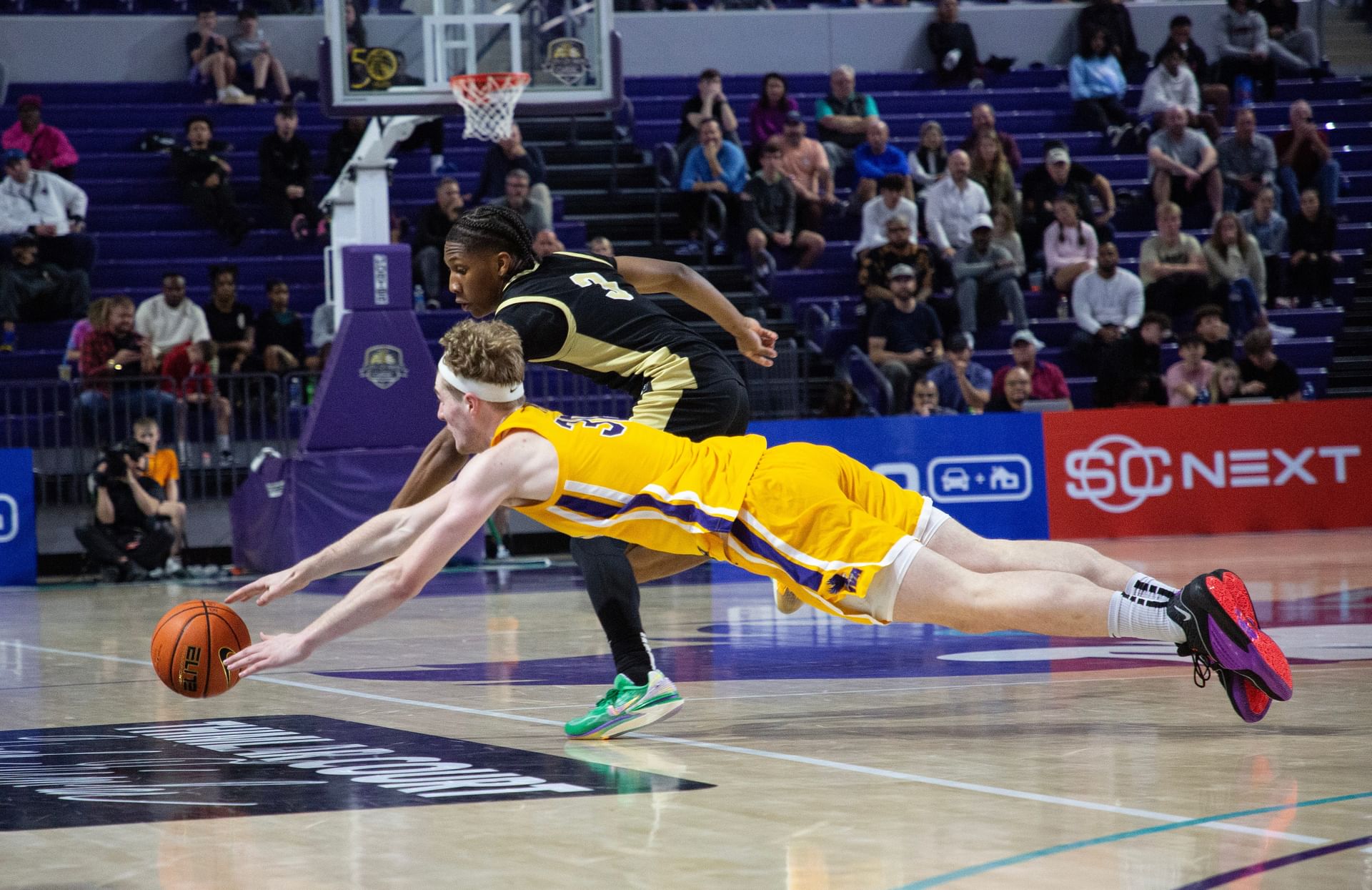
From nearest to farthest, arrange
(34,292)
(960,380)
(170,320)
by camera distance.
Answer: (170,320)
(960,380)
(34,292)

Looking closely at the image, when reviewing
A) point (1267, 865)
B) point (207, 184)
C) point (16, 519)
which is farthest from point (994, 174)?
point (1267, 865)

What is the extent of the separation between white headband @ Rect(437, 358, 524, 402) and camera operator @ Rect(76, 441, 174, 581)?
33.8 ft

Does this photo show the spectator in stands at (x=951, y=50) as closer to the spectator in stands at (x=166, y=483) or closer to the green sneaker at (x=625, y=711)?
the spectator in stands at (x=166, y=483)

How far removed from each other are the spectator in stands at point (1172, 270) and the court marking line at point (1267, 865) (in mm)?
15436

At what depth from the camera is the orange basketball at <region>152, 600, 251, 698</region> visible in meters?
5.30

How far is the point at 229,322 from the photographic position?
17.0 m

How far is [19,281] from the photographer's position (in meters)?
17.1

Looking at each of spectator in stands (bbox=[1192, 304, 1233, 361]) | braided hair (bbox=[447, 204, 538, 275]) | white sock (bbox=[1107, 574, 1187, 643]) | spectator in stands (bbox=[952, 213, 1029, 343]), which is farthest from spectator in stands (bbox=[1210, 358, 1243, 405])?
white sock (bbox=[1107, 574, 1187, 643])

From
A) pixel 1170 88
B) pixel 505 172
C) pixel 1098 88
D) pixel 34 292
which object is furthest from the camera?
pixel 1098 88

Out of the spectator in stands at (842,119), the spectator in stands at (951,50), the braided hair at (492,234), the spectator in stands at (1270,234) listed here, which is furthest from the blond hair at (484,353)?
the spectator in stands at (951,50)

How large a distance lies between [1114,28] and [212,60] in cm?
1168

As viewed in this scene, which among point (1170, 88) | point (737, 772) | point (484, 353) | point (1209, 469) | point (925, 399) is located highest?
point (1170, 88)

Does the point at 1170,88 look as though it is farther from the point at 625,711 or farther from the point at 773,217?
the point at 625,711

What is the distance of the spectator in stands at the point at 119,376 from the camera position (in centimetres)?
1579
